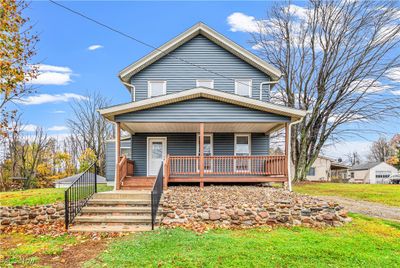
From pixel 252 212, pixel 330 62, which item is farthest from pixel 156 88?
pixel 330 62

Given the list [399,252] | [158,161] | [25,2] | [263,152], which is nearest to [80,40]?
[25,2]

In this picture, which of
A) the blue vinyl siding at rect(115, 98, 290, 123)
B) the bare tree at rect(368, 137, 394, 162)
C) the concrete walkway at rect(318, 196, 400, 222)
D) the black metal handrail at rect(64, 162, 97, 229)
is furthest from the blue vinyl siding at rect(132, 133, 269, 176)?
the bare tree at rect(368, 137, 394, 162)

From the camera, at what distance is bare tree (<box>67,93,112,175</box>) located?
31344mm

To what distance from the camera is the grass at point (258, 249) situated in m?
4.68

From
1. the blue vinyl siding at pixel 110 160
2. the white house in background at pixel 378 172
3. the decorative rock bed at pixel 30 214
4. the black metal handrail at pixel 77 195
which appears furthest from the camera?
the white house in background at pixel 378 172

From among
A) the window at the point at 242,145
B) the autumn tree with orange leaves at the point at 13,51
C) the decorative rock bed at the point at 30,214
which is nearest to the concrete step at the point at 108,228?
the decorative rock bed at the point at 30,214

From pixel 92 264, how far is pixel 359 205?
10721 mm

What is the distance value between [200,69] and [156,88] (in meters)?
2.72

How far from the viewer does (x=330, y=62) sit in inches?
885

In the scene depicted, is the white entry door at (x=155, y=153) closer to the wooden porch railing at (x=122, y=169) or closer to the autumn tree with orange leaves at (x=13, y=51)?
the wooden porch railing at (x=122, y=169)

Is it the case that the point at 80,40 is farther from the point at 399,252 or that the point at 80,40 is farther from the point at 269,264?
the point at 399,252

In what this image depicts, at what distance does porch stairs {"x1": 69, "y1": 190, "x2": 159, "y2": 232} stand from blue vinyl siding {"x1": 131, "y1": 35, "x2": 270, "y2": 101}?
703 cm

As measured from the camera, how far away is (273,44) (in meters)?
24.5

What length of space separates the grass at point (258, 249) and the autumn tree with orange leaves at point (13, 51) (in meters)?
7.56
